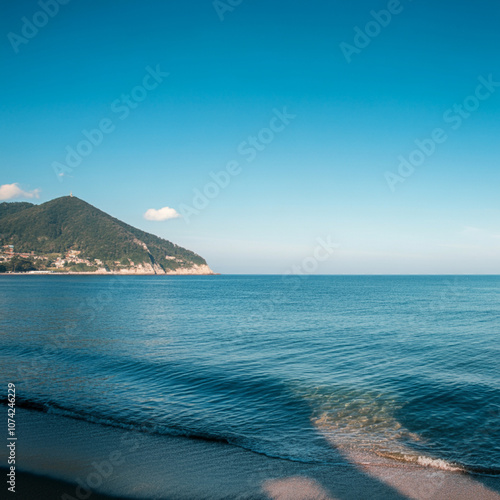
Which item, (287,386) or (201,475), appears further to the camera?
(287,386)

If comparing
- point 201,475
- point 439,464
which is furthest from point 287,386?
point 201,475

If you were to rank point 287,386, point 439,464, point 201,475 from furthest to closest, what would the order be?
point 287,386, point 439,464, point 201,475

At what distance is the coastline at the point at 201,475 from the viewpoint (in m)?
7.54

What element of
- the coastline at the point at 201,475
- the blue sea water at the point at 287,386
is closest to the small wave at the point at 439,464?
the blue sea water at the point at 287,386

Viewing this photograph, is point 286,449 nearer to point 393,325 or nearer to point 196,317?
point 393,325

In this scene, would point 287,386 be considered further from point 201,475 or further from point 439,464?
point 201,475

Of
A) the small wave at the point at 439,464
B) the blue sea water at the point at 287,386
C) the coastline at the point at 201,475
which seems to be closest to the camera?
the coastline at the point at 201,475

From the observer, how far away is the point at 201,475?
27.0 ft

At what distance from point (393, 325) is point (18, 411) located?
108 ft

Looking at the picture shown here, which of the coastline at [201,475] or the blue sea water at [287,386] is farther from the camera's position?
the blue sea water at [287,386]

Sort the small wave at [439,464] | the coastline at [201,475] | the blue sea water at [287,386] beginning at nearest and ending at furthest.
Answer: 1. the coastline at [201,475]
2. the small wave at [439,464]
3. the blue sea water at [287,386]

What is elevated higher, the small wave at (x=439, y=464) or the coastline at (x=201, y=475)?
the small wave at (x=439, y=464)

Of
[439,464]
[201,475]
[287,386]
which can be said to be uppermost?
[287,386]

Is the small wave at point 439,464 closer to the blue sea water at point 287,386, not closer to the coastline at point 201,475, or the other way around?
the blue sea water at point 287,386
